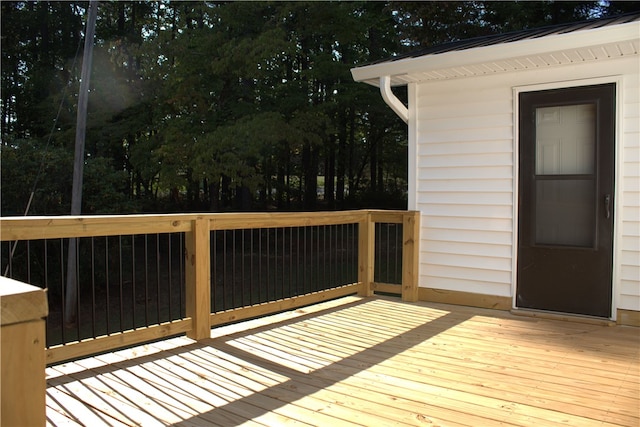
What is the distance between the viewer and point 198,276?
3.28 m

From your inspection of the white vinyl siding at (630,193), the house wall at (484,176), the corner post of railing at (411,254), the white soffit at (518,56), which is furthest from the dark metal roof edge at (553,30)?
the corner post of railing at (411,254)

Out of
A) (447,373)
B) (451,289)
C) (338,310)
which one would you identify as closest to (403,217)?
(451,289)

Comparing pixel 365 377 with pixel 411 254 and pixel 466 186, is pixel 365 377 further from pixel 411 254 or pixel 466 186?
pixel 466 186

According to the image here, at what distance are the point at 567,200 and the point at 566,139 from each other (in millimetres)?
493

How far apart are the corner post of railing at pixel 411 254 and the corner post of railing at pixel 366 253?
0.34 meters

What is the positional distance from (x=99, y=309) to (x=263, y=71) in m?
6.03

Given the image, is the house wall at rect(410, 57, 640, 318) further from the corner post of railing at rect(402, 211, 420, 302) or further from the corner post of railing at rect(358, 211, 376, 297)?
the corner post of railing at rect(358, 211, 376, 297)

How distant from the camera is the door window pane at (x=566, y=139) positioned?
12.5ft

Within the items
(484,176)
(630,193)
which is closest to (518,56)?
(484,176)

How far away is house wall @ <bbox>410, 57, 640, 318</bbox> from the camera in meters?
3.66

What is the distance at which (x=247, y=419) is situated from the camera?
7.07 feet

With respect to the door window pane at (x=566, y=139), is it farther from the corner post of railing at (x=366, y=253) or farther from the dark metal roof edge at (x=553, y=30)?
the corner post of railing at (x=366, y=253)

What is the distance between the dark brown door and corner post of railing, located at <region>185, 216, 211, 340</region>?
2.59 m

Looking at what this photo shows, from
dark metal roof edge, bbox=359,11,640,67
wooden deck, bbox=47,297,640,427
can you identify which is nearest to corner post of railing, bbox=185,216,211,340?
wooden deck, bbox=47,297,640,427
